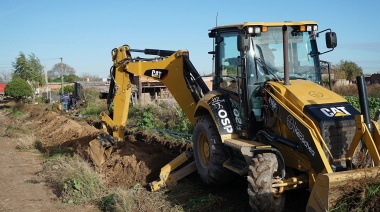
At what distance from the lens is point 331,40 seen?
6.63 metres

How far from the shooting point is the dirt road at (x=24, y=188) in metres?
8.06

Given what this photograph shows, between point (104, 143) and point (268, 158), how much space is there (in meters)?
5.68

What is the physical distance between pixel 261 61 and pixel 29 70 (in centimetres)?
4492

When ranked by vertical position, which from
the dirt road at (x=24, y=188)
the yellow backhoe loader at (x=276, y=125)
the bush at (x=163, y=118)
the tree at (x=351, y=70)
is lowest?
the dirt road at (x=24, y=188)

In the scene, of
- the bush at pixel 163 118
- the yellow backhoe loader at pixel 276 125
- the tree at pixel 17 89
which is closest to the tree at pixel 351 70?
the bush at pixel 163 118

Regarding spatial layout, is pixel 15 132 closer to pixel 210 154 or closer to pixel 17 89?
pixel 210 154

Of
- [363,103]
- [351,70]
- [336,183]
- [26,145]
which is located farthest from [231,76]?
[351,70]

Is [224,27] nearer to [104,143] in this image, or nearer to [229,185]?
[229,185]

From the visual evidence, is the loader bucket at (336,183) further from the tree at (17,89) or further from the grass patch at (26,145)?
the tree at (17,89)

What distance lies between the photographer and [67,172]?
9.58m

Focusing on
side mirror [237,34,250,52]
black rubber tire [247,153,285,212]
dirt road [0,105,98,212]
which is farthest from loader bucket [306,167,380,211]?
dirt road [0,105,98,212]

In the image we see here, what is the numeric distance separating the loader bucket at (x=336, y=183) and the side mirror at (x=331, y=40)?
91.2 inches

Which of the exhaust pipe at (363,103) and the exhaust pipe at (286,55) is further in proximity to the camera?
the exhaust pipe at (286,55)

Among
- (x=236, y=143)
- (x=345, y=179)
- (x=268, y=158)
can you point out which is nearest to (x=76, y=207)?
(x=236, y=143)
